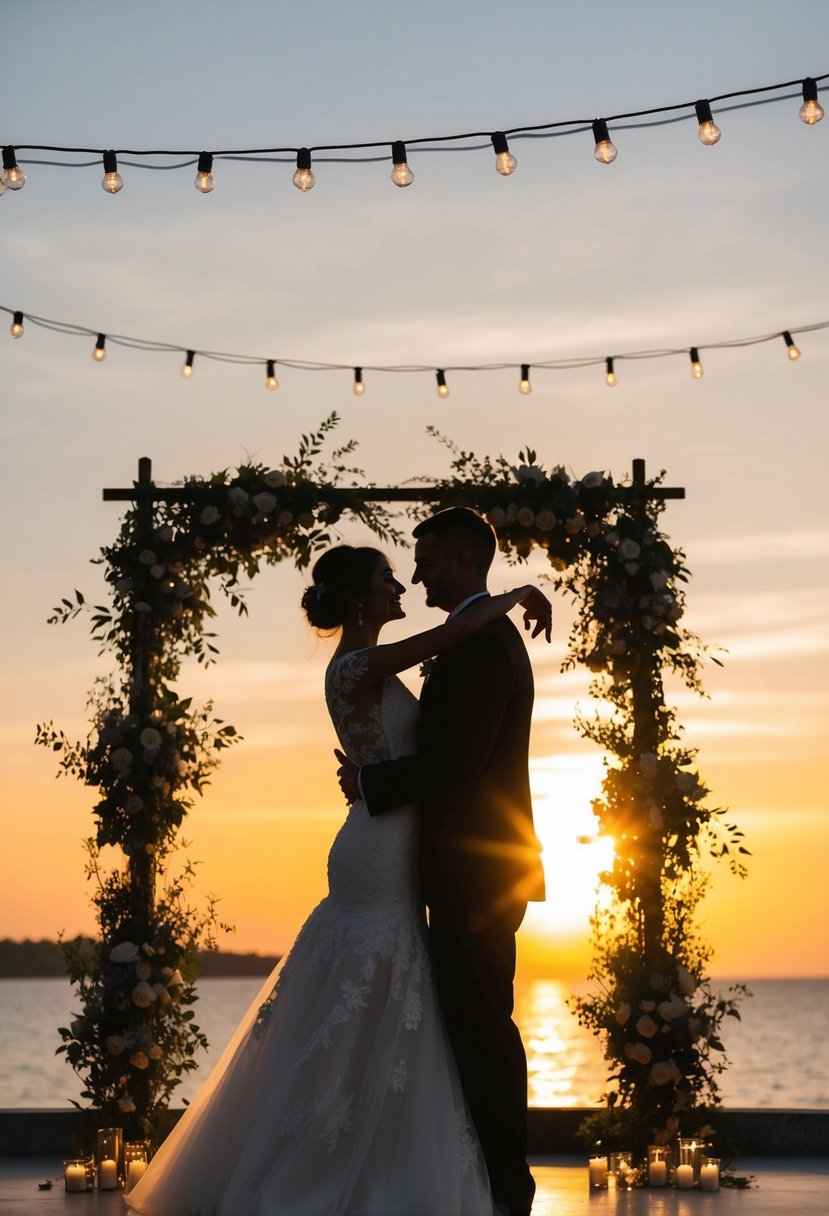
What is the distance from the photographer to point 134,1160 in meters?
7.17

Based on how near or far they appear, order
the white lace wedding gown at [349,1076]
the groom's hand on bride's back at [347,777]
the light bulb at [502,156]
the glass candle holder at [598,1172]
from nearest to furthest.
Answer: the white lace wedding gown at [349,1076]
the groom's hand on bride's back at [347,777]
the light bulb at [502,156]
the glass candle holder at [598,1172]

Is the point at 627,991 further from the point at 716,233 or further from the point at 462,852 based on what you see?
the point at 716,233

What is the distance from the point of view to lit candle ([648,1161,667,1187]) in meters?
7.27

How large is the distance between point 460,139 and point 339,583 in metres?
1.74

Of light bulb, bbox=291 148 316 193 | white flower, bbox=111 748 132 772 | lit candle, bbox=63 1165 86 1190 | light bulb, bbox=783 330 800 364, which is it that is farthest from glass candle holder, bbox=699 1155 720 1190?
light bulb, bbox=291 148 316 193

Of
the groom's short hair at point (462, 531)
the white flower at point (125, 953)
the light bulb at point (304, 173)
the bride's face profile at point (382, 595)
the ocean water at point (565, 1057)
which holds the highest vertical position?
the light bulb at point (304, 173)

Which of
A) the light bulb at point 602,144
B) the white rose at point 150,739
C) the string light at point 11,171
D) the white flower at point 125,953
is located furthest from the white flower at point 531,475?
the string light at point 11,171

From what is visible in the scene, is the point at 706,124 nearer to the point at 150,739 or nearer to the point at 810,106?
the point at 810,106

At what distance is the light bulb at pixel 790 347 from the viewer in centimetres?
779

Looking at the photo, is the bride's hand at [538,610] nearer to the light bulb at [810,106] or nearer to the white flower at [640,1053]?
the light bulb at [810,106]

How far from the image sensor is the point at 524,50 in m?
6.88

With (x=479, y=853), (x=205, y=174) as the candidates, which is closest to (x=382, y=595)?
(x=479, y=853)

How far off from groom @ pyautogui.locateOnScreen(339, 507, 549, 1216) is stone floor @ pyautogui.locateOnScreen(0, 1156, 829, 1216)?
1502mm

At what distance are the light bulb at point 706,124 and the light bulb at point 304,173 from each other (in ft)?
4.44
